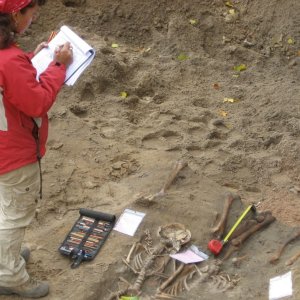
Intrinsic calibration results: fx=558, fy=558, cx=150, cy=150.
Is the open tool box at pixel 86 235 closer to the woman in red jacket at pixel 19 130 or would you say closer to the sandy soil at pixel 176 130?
the sandy soil at pixel 176 130

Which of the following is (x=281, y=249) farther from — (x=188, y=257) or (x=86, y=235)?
(x=86, y=235)

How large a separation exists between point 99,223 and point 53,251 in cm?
41

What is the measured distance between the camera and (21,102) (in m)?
2.87

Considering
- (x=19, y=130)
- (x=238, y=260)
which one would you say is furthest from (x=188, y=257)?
(x=19, y=130)

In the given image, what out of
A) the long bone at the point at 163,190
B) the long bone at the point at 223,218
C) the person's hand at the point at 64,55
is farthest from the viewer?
the long bone at the point at 163,190

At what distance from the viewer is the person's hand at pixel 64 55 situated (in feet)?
10.2

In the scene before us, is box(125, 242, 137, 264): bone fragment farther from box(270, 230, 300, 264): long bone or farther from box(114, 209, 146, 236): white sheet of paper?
box(270, 230, 300, 264): long bone

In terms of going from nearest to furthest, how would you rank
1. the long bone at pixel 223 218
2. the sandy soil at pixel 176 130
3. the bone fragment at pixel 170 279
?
the bone fragment at pixel 170 279, the sandy soil at pixel 176 130, the long bone at pixel 223 218

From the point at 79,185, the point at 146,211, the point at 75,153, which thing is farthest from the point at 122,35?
the point at 146,211

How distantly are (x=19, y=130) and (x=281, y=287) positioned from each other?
6.24 ft

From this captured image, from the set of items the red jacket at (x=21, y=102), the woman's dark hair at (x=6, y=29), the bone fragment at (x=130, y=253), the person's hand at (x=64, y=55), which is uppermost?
the woman's dark hair at (x=6, y=29)

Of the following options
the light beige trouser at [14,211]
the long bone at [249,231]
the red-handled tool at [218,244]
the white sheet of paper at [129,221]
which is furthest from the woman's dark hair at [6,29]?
the long bone at [249,231]

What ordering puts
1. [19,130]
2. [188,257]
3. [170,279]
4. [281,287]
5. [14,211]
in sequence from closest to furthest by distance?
[19,130], [14,211], [281,287], [170,279], [188,257]

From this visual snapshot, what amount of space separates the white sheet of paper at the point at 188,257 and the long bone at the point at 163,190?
1.80 feet
